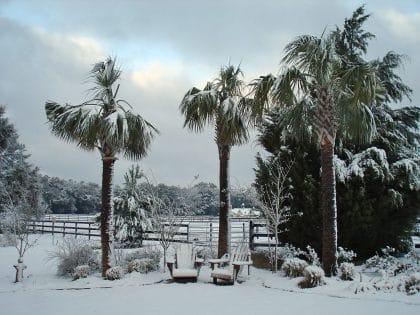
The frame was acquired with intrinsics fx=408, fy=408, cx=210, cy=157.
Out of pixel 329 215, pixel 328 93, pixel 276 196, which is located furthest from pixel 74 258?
pixel 328 93

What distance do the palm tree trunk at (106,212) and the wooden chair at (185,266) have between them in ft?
5.23

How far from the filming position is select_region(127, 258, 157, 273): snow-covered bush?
408 inches

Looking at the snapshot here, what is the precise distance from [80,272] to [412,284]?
734 cm

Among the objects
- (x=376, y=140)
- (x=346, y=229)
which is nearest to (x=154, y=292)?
(x=346, y=229)

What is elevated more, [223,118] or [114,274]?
[223,118]

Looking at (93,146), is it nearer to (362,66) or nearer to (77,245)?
(77,245)

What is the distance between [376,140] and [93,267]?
877 centimetres

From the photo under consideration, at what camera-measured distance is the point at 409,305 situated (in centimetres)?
684

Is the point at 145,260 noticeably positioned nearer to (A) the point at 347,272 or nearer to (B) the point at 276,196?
(B) the point at 276,196

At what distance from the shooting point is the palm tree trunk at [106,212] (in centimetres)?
1006

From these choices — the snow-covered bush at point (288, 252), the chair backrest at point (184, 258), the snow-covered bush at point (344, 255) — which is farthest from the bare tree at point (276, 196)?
the chair backrest at point (184, 258)

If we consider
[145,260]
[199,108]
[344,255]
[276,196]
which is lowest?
[145,260]

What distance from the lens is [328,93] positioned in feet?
31.9

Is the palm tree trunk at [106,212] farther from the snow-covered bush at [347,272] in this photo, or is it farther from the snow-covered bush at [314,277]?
the snow-covered bush at [347,272]
